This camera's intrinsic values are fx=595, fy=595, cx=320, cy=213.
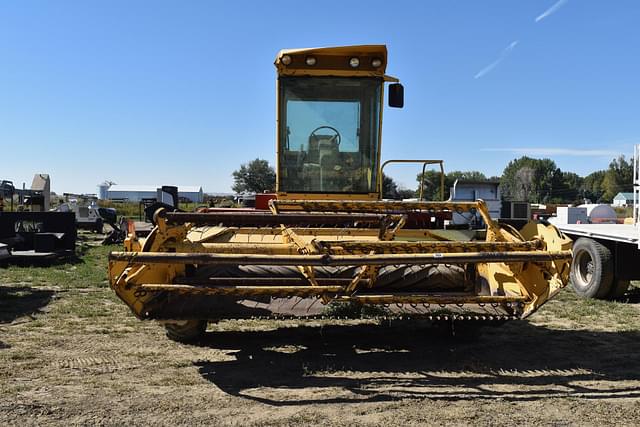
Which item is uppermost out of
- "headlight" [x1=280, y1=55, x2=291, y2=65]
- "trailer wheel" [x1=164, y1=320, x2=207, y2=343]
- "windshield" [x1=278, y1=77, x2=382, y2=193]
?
"headlight" [x1=280, y1=55, x2=291, y2=65]

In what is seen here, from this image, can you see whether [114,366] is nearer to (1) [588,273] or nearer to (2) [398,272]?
(2) [398,272]

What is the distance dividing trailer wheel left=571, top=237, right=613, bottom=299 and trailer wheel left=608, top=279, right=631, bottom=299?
5 centimetres

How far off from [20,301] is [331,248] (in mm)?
5664

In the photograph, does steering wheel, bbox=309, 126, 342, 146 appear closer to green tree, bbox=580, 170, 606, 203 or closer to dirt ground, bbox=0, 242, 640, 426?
dirt ground, bbox=0, 242, 640, 426

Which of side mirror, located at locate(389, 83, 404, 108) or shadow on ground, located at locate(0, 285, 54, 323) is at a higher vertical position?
side mirror, located at locate(389, 83, 404, 108)

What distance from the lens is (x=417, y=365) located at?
15.9 feet

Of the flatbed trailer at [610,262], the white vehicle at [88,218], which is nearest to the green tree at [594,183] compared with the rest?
the white vehicle at [88,218]

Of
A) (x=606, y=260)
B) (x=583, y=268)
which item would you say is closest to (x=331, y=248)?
(x=606, y=260)

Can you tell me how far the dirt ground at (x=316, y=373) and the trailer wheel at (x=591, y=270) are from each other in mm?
1704

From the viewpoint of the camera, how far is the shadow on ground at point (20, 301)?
23.7 ft

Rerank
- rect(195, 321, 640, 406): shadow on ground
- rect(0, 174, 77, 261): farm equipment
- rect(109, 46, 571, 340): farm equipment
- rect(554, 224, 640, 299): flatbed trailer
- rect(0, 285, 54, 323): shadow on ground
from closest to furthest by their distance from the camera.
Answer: rect(195, 321, 640, 406): shadow on ground → rect(109, 46, 571, 340): farm equipment → rect(0, 285, 54, 323): shadow on ground → rect(554, 224, 640, 299): flatbed trailer → rect(0, 174, 77, 261): farm equipment

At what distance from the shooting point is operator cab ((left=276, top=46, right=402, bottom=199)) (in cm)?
675

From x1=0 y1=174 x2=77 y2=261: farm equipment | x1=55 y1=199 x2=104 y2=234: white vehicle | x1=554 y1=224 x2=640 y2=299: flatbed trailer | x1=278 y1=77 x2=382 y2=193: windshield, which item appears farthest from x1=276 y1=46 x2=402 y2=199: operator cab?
x1=55 y1=199 x2=104 y2=234: white vehicle

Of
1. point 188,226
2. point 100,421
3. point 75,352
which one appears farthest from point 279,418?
point 75,352
